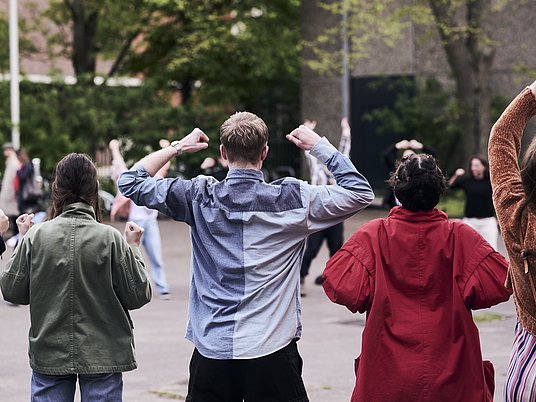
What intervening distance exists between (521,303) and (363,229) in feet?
2.41

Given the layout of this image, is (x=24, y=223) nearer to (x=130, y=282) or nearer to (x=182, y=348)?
(x=130, y=282)

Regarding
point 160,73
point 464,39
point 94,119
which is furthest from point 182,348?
point 160,73

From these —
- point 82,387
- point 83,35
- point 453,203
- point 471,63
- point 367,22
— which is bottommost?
point 453,203

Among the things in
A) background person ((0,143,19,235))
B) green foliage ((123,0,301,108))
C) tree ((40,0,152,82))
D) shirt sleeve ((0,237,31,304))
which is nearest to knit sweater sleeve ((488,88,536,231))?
shirt sleeve ((0,237,31,304))

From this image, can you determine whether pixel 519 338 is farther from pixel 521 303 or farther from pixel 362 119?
pixel 362 119

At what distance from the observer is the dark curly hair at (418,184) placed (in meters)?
4.30

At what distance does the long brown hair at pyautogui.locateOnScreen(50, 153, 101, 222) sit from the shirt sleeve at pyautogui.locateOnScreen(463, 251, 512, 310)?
1.67m

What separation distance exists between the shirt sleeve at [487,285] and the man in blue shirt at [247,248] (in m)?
0.55

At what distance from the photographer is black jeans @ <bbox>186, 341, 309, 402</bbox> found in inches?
164

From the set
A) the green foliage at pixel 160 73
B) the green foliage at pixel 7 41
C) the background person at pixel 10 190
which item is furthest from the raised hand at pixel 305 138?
the green foliage at pixel 7 41

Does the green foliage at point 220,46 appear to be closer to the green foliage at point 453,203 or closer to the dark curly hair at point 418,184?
the green foliage at point 453,203

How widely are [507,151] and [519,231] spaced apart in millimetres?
352

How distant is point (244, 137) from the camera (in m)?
4.21

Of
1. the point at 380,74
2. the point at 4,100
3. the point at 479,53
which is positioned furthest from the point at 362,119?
the point at 4,100
